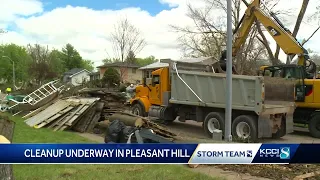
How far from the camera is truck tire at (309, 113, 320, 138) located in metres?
13.7

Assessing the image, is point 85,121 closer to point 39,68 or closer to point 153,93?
point 153,93

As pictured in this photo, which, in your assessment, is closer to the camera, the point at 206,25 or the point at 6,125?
the point at 6,125

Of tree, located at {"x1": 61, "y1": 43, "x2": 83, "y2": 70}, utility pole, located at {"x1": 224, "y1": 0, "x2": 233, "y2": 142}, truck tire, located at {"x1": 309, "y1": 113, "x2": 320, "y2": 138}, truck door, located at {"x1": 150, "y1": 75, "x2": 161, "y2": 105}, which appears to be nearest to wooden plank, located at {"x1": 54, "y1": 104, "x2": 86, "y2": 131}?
truck door, located at {"x1": 150, "y1": 75, "x2": 161, "y2": 105}

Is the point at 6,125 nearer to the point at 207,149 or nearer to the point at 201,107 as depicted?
the point at 207,149

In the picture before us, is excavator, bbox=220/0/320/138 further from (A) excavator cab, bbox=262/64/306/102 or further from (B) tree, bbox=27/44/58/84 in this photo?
(B) tree, bbox=27/44/58/84

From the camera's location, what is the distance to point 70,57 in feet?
331

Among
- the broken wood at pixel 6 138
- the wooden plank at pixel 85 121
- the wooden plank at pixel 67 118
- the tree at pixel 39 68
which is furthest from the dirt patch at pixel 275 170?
the tree at pixel 39 68

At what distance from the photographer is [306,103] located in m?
14.1

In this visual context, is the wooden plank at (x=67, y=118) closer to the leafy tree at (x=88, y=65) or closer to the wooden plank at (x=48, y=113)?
the wooden plank at (x=48, y=113)

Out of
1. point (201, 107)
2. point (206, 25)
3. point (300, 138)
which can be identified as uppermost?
point (206, 25)

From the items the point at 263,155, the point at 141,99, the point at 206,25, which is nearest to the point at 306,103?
the point at 141,99

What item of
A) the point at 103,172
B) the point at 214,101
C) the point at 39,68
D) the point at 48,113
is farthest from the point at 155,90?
the point at 39,68

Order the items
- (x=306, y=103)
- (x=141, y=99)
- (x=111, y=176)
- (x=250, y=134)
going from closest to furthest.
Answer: (x=111, y=176) → (x=250, y=134) → (x=306, y=103) → (x=141, y=99)

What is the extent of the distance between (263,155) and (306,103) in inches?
451
